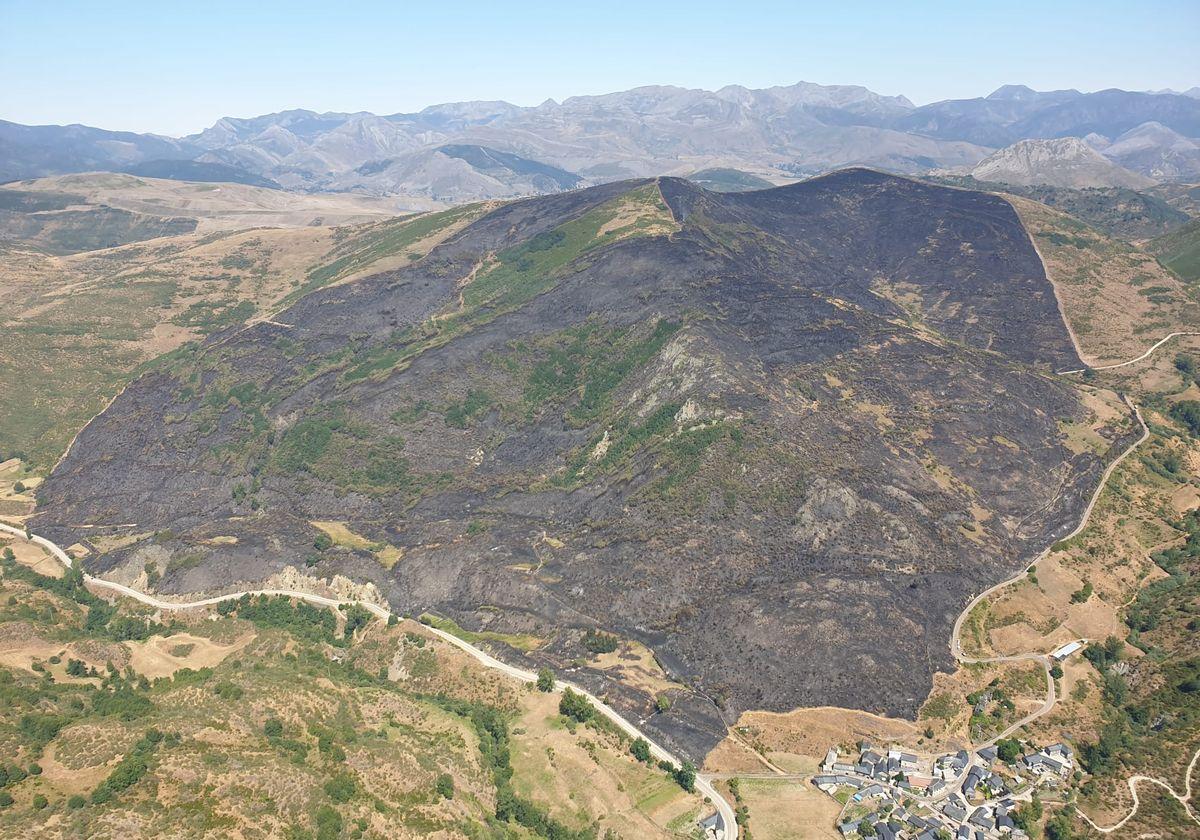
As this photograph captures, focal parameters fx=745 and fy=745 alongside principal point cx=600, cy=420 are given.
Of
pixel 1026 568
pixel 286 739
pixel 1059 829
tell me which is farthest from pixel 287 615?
pixel 1026 568

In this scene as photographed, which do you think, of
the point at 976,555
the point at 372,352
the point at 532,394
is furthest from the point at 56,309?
the point at 976,555

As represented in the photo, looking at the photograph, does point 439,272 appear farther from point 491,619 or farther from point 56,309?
point 491,619

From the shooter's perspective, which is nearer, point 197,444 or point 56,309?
point 197,444

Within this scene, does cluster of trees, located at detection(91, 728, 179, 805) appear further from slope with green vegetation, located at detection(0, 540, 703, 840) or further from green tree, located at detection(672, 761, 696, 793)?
green tree, located at detection(672, 761, 696, 793)

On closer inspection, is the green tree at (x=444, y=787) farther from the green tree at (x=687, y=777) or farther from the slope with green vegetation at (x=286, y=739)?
the green tree at (x=687, y=777)

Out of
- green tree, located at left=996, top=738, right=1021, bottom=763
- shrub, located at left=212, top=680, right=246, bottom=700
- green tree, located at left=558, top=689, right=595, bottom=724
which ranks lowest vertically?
green tree, located at left=996, top=738, right=1021, bottom=763

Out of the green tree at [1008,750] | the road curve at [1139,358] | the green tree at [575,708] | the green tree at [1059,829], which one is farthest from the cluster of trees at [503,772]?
the road curve at [1139,358]

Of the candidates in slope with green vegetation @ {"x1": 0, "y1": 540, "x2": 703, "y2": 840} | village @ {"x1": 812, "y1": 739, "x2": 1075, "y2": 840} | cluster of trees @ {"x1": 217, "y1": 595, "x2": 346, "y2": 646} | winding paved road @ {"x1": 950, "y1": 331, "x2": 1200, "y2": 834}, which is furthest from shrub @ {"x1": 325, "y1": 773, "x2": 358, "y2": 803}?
winding paved road @ {"x1": 950, "y1": 331, "x2": 1200, "y2": 834}
